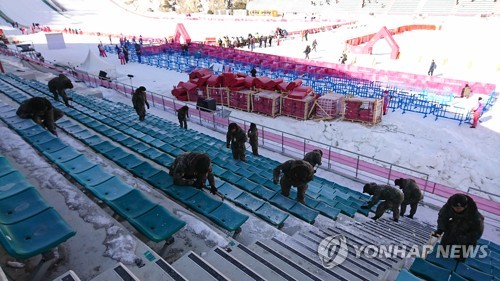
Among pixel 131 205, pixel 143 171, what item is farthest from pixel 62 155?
pixel 131 205

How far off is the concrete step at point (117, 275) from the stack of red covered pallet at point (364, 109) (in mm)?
14868

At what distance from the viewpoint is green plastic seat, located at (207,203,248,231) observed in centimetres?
509

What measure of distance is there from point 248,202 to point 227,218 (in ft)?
3.99

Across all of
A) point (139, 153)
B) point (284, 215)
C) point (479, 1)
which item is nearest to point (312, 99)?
point (139, 153)

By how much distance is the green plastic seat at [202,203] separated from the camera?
18.1 feet

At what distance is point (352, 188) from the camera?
10.7 meters

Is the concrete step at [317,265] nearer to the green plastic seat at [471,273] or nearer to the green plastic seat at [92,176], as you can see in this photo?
the green plastic seat at [471,273]

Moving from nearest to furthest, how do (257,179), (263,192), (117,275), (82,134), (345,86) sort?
(117,275)
(263,192)
(257,179)
(82,134)
(345,86)

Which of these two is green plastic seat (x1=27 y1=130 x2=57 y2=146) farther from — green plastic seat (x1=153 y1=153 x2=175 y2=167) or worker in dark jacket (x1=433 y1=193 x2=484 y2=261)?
worker in dark jacket (x1=433 y1=193 x2=484 y2=261)

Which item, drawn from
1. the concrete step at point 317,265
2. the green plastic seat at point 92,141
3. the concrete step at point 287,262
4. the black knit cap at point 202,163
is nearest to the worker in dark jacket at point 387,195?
the concrete step at point 317,265

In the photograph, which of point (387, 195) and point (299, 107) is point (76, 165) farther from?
point (299, 107)

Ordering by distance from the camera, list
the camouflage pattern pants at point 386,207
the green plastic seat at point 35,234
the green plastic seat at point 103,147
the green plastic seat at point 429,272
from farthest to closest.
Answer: the green plastic seat at point 103,147
the camouflage pattern pants at point 386,207
the green plastic seat at point 429,272
the green plastic seat at point 35,234

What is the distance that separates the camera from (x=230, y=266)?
13.8 ft

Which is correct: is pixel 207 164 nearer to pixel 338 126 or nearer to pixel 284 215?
pixel 284 215
